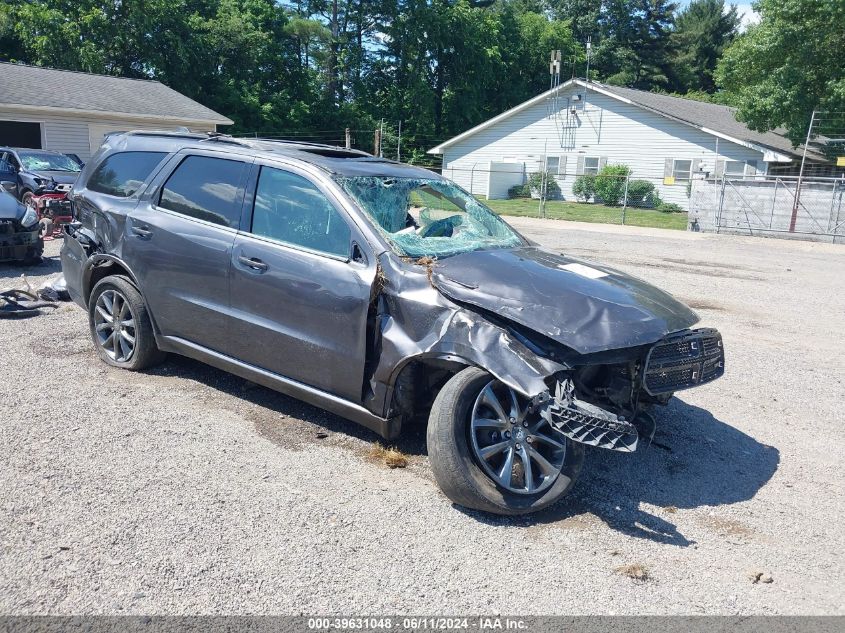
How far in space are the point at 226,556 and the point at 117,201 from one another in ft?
11.1

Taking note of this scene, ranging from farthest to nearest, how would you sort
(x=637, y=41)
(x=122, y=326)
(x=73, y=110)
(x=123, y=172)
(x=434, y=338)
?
(x=637, y=41) → (x=73, y=110) → (x=123, y=172) → (x=122, y=326) → (x=434, y=338)

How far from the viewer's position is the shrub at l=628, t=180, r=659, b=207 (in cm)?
3322

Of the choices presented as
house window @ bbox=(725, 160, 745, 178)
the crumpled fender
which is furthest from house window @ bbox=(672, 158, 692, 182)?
the crumpled fender

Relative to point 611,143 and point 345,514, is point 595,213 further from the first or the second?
point 345,514

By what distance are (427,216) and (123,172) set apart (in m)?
2.60

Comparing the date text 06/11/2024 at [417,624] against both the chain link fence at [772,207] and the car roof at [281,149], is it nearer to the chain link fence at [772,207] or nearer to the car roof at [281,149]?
the car roof at [281,149]

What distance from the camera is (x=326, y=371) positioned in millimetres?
4293

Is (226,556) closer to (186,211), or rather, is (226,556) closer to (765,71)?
(186,211)

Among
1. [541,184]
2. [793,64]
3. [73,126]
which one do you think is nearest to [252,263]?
[73,126]

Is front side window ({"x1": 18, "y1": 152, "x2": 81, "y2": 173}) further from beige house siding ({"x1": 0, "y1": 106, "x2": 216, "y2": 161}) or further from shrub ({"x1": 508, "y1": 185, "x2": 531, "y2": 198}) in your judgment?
shrub ({"x1": 508, "y1": 185, "x2": 531, "y2": 198})

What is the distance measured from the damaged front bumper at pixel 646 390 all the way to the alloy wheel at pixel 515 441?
25 centimetres

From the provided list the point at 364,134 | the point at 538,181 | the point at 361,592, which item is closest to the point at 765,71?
the point at 538,181

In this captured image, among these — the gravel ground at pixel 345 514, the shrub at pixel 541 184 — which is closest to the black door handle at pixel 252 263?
the gravel ground at pixel 345 514

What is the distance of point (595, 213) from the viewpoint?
29.4 metres
